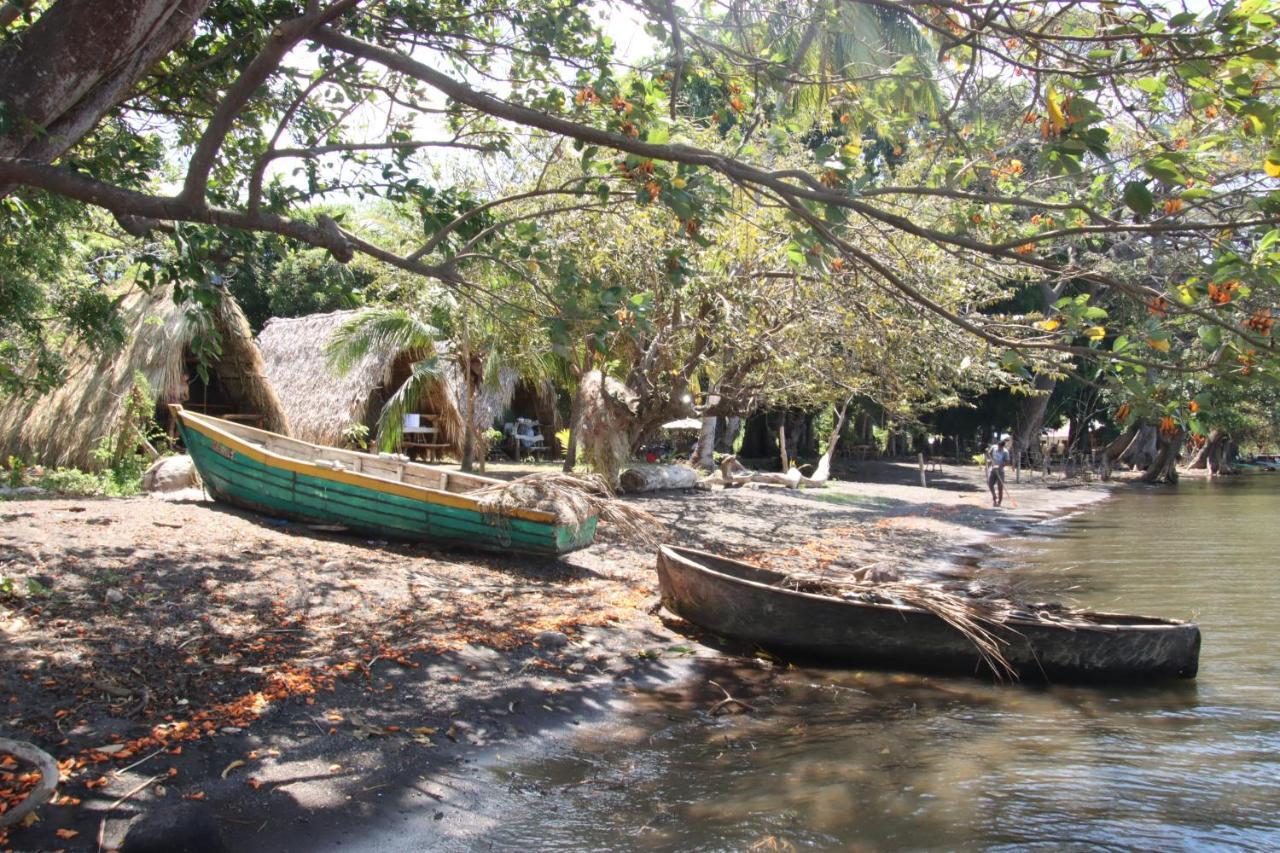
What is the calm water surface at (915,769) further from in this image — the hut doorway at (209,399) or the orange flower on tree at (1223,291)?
the hut doorway at (209,399)

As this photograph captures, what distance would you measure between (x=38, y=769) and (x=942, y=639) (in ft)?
19.4

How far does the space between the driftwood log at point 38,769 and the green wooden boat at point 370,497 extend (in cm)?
531

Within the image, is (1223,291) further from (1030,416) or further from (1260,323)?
(1030,416)

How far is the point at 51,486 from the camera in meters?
11.9

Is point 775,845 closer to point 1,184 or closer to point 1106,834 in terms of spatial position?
point 1106,834

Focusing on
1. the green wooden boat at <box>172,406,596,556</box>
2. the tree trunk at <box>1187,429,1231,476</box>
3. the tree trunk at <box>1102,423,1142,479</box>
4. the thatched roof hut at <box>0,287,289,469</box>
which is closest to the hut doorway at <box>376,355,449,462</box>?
the thatched roof hut at <box>0,287,289,469</box>

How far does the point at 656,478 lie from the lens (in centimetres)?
1670

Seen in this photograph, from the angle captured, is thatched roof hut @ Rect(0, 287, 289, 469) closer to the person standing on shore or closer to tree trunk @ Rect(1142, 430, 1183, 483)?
the person standing on shore

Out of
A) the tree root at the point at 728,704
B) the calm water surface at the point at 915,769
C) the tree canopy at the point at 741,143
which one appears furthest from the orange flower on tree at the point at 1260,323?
the tree root at the point at 728,704

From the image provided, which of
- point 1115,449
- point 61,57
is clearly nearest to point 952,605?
point 61,57

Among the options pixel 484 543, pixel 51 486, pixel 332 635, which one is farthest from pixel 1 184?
pixel 51 486

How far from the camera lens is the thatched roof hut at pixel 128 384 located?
44.2 ft

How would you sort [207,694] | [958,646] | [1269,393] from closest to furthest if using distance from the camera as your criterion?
[207,694] < [958,646] < [1269,393]

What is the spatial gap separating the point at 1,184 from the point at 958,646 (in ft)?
22.6
